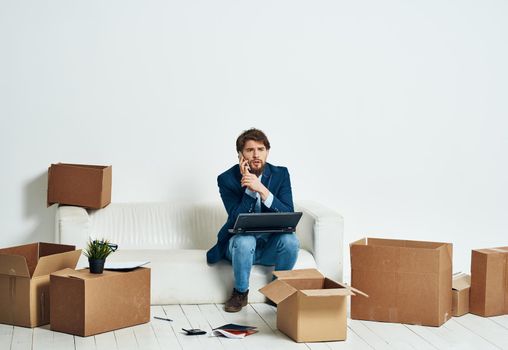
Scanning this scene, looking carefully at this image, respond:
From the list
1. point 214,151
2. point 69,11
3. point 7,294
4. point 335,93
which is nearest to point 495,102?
point 335,93

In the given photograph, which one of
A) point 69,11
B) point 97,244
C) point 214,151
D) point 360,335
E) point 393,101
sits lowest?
point 360,335

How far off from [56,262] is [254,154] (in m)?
1.27

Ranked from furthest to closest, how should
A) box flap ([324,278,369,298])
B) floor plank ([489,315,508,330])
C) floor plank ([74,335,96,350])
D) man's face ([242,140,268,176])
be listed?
man's face ([242,140,268,176]) < floor plank ([489,315,508,330]) < box flap ([324,278,369,298]) < floor plank ([74,335,96,350])

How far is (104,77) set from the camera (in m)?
5.38

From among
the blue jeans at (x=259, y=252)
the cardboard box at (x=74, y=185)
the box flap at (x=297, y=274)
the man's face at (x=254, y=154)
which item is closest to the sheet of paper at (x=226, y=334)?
the box flap at (x=297, y=274)

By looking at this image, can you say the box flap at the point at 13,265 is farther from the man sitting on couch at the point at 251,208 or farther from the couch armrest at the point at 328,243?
the couch armrest at the point at 328,243

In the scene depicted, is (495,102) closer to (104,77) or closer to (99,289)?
(104,77)

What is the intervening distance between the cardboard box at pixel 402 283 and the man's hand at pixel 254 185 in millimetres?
590

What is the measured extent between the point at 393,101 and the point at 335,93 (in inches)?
16.6

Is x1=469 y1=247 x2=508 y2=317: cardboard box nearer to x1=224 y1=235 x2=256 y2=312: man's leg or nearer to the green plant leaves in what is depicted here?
x1=224 y1=235 x2=256 y2=312: man's leg

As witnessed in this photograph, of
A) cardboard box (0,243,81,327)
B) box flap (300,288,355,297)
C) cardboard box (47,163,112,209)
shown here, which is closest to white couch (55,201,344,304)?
cardboard box (47,163,112,209)

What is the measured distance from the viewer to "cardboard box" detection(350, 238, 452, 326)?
4250mm

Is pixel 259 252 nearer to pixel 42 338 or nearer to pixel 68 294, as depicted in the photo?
pixel 68 294

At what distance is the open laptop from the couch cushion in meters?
0.25
